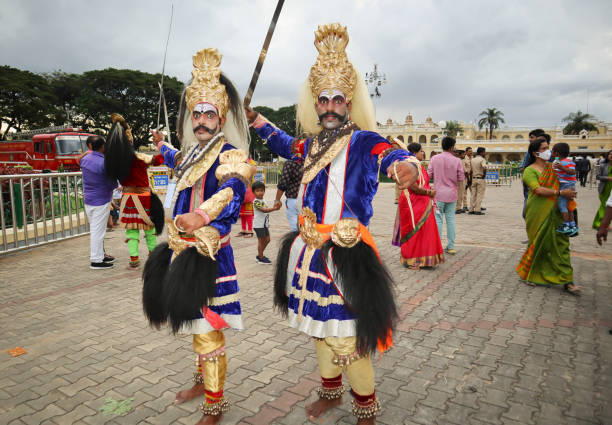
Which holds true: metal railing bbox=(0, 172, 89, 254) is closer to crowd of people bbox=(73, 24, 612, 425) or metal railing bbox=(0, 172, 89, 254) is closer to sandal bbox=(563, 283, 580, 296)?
crowd of people bbox=(73, 24, 612, 425)

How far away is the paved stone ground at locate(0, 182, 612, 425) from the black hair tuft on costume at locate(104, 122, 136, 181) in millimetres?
1777

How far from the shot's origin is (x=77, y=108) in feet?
133

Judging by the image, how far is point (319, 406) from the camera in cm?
267

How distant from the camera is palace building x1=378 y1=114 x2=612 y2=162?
64.9 m

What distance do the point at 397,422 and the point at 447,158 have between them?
553 cm

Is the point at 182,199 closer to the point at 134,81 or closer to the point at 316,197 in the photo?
the point at 316,197

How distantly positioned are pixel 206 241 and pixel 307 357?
1872 mm

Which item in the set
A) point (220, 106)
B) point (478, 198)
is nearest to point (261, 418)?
point (220, 106)

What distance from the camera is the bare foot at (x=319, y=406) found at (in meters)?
2.63

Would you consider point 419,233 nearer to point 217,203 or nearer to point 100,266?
point 217,203

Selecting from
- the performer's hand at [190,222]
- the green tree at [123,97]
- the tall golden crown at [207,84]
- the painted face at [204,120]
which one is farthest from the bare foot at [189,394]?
the green tree at [123,97]

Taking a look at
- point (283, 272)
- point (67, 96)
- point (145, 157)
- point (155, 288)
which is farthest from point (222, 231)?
point (67, 96)

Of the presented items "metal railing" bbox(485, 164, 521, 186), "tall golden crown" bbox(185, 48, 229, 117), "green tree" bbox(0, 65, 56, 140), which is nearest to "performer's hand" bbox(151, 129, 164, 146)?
"tall golden crown" bbox(185, 48, 229, 117)

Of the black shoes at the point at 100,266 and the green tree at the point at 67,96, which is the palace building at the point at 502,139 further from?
the black shoes at the point at 100,266
